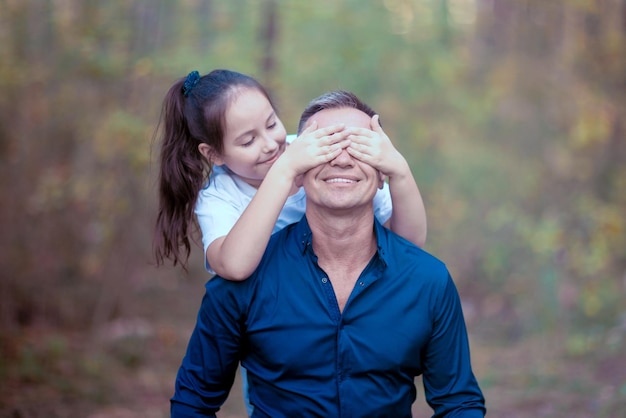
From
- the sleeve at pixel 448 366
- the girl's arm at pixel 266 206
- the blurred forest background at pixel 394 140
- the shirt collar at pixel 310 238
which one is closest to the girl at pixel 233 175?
the girl's arm at pixel 266 206

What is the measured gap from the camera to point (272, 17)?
8.66 meters

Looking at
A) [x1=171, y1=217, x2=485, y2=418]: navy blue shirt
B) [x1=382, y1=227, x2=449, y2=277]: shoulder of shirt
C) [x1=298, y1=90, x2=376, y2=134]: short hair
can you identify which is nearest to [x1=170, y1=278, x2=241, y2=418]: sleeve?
[x1=171, y1=217, x2=485, y2=418]: navy blue shirt

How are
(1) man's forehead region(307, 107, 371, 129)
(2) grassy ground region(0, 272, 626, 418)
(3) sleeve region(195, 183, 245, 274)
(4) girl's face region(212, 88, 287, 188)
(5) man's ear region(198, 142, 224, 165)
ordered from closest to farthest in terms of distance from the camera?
1. (1) man's forehead region(307, 107, 371, 129)
2. (3) sleeve region(195, 183, 245, 274)
3. (4) girl's face region(212, 88, 287, 188)
4. (5) man's ear region(198, 142, 224, 165)
5. (2) grassy ground region(0, 272, 626, 418)

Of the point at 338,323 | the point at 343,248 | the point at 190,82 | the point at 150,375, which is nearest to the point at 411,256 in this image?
the point at 343,248

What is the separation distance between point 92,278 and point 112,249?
363 mm

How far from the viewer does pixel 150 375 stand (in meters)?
6.95

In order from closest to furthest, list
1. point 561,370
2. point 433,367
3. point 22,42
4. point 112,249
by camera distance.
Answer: point 433,367 < point 561,370 < point 22,42 < point 112,249

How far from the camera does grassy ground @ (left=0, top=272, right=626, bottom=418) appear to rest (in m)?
5.81

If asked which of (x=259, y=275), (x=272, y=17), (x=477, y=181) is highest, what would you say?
(x=272, y=17)

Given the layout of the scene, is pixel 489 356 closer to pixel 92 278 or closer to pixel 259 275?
pixel 92 278

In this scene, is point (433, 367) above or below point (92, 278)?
below

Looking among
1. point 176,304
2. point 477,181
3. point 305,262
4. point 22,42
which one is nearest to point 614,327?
point 477,181

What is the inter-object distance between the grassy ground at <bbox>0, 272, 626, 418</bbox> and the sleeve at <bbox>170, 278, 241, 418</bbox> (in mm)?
2797

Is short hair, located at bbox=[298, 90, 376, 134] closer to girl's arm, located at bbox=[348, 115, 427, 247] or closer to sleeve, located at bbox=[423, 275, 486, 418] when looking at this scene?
girl's arm, located at bbox=[348, 115, 427, 247]
